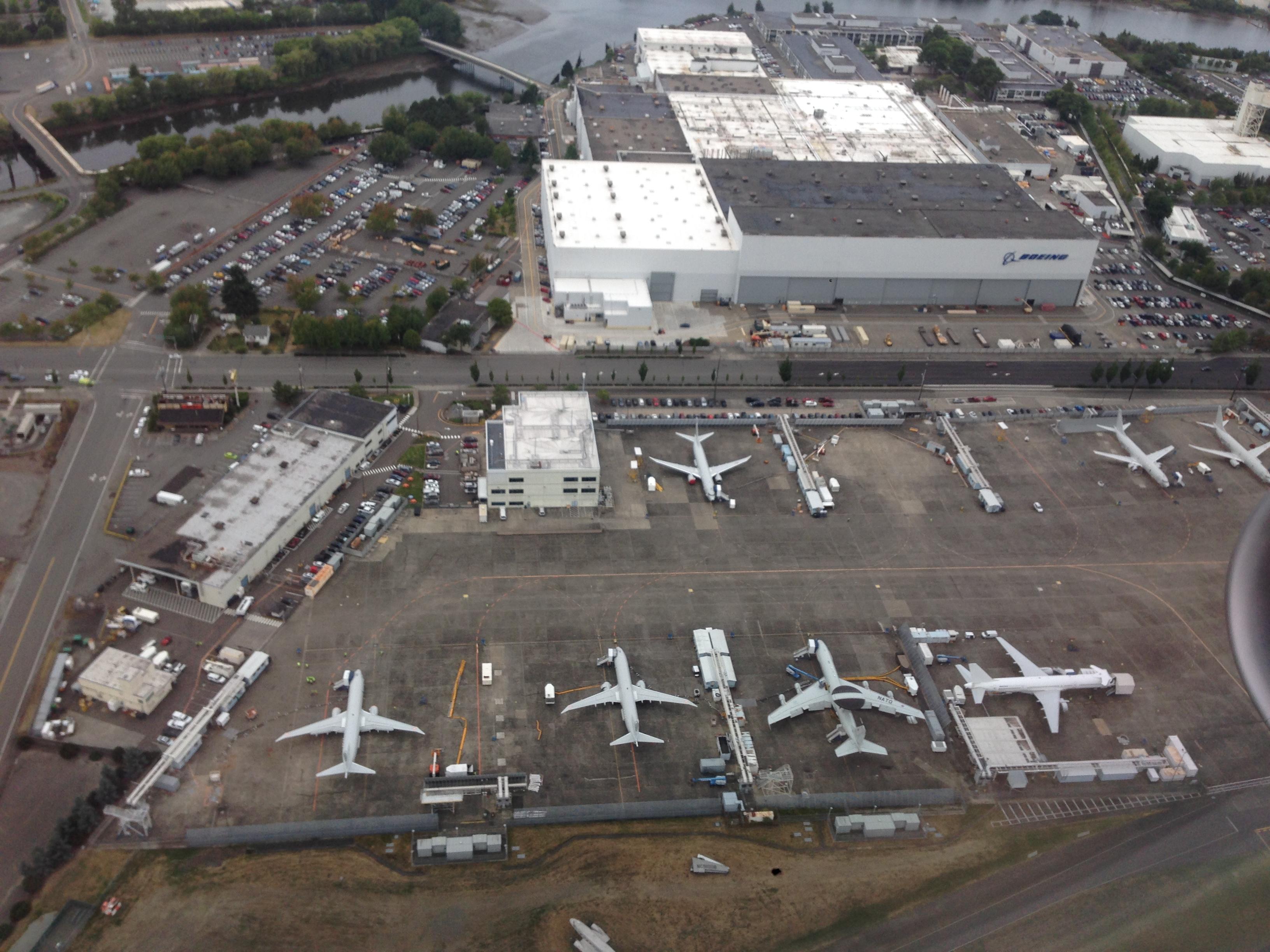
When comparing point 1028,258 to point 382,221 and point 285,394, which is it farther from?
point 285,394

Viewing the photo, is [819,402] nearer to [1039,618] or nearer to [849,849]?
[1039,618]

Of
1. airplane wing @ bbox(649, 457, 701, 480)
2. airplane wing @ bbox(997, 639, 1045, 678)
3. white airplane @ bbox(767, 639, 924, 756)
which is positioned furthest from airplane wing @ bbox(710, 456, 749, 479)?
airplane wing @ bbox(997, 639, 1045, 678)

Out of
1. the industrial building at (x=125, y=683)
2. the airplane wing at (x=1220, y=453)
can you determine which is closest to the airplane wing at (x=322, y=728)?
the industrial building at (x=125, y=683)

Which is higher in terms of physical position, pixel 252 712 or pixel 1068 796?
pixel 252 712

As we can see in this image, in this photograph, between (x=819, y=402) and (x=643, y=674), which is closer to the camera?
(x=643, y=674)

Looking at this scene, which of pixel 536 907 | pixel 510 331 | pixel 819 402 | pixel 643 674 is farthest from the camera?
pixel 510 331

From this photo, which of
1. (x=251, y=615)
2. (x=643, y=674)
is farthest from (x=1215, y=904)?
(x=251, y=615)

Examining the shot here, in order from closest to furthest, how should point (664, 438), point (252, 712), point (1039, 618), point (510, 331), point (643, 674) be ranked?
point (252, 712), point (643, 674), point (1039, 618), point (664, 438), point (510, 331)
